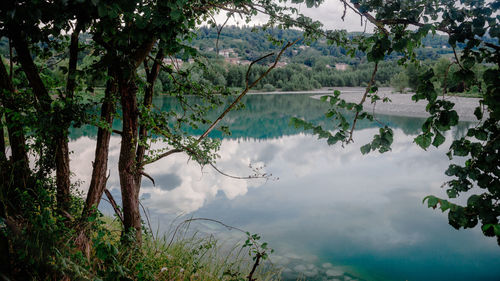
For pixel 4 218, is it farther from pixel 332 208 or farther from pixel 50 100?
pixel 332 208

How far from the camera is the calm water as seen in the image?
6.50 metres

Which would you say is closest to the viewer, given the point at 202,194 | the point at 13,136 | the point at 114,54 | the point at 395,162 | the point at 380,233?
the point at 114,54

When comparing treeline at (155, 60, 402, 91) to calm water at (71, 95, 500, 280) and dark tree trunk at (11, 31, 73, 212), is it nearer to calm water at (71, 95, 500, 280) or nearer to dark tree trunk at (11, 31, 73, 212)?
calm water at (71, 95, 500, 280)

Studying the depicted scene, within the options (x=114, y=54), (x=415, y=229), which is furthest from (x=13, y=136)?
(x=415, y=229)

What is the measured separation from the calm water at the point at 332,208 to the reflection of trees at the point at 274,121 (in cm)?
294

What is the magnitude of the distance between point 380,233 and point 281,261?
286 cm

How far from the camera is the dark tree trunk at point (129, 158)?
2.68 meters

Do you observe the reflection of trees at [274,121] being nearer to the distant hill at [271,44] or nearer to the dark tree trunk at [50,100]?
the distant hill at [271,44]

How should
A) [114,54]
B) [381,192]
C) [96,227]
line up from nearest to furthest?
[114,54]
[96,227]
[381,192]

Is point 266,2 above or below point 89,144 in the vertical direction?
above

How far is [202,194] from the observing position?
9672 millimetres

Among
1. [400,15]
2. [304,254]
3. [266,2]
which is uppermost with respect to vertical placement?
[266,2]

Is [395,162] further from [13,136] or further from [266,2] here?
[13,136]

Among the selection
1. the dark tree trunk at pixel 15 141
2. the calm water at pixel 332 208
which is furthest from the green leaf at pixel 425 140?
the dark tree trunk at pixel 15 141
